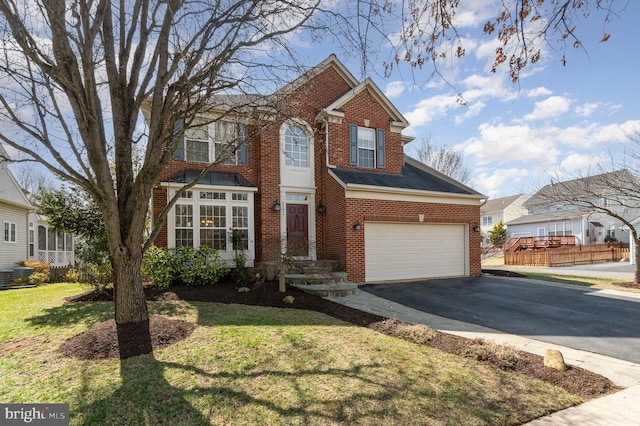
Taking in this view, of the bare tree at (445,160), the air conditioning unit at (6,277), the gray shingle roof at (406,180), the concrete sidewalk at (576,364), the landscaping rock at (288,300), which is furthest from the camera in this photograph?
the bare tree at (445,160)

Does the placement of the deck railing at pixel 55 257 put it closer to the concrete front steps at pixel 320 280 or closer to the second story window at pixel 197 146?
the second story window at pixel 197 146

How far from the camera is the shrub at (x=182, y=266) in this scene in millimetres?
9492

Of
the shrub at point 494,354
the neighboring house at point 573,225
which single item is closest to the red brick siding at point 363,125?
the shrub at point 494,354

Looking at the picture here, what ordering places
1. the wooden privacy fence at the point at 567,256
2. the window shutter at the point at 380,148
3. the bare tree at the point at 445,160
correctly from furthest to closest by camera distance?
the bare tree at the point at 445,160, the wooden privacy fence at the point at 567,256, the window shutter at the point at 380,148

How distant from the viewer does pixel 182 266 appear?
9.84m

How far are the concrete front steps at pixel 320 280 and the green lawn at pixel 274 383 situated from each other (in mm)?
3738

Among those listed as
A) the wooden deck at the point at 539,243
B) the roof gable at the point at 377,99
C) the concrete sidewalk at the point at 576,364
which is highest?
the roof gable at the point at 377,99

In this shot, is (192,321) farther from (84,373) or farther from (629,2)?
(629,2)

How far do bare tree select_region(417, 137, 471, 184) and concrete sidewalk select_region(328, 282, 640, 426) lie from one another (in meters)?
21.6

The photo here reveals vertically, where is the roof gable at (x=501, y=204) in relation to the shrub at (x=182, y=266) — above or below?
above

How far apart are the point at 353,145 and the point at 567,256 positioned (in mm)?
17766

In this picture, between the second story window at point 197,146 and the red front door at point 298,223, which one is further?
the red front door at point 298,223

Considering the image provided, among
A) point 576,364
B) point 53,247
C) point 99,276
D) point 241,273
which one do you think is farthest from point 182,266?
point 53,247

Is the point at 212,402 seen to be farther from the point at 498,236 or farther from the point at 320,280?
the point at 498,236
